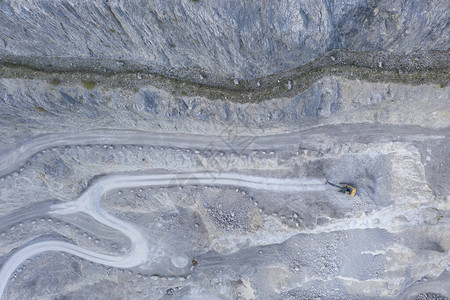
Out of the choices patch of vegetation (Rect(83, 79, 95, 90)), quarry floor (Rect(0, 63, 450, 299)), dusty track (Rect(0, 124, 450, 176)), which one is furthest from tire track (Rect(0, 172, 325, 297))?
patch of vegetation (Rect(83, 79, 95, 90))

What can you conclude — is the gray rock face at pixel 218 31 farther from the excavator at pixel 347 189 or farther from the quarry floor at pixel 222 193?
the excavator at pixel 347 189

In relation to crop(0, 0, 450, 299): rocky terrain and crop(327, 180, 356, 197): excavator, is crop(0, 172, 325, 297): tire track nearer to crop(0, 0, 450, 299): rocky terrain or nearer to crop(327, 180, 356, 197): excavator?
crop(0, 0, 450, 299): rocky terrain

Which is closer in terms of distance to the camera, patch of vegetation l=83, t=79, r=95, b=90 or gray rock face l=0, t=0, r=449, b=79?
gray rock face l=0, t=0, r=449, b=79

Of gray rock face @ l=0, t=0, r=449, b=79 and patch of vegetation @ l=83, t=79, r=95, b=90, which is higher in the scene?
gray rock face @ l=0, t=0, r=449, b=79

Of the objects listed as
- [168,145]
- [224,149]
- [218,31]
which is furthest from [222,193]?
[218,31]

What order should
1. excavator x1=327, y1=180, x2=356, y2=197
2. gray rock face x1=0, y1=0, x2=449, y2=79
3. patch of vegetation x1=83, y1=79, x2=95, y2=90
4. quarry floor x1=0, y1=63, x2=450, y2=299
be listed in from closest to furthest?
1. gray rock face x1=0, y1=0, x2=449, y2=79
2. patch of vegetation x1=83, y1=79, x2=95, y2=90
3. quarry floor x1=0, y1=63, x2=450, y2=299
4. excavator x1=327, y1=180, x2=356, y2=197

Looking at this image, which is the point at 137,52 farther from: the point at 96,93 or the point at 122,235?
the point at 122,235

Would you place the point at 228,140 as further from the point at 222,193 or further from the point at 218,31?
the point at 218,31

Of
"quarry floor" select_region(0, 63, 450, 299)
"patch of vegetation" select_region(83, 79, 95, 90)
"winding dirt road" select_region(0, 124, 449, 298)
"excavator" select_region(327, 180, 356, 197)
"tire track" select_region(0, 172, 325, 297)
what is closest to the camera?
"patch of vegetation" select_region(83, 79, 95, 90)
